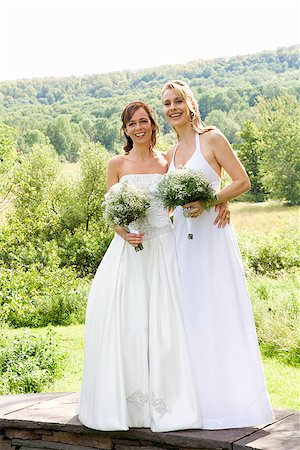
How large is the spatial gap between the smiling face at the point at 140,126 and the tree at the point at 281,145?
25.2 metres

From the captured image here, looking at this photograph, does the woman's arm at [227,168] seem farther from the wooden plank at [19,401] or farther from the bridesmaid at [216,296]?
the wooden plank at [19,401]

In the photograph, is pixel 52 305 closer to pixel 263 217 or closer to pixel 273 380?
pixel 273 380

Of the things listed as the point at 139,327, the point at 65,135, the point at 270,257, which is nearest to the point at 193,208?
the point at 139,327

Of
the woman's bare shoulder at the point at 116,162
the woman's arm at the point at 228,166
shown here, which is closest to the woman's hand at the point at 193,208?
the woman's arm at the point at 228,166

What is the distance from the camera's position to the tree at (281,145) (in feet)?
96.3

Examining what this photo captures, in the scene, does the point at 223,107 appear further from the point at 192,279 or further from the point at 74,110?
the point at 192,279

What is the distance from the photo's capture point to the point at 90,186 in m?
21.3

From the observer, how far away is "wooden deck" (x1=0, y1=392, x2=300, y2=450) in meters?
3.85

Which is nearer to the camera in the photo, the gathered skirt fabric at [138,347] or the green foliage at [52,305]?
the gathered skirt fabric at [138,347]

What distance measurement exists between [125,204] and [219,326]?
888 millimetres

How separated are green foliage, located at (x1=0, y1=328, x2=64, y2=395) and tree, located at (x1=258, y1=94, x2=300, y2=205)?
813 inches

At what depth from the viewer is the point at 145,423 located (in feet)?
13.6

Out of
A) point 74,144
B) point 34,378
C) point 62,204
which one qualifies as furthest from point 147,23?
point 34,378

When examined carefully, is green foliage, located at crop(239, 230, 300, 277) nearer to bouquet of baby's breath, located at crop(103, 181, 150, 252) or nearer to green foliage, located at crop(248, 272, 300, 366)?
green foliage, located at crop(248, 272, 300, 366)
